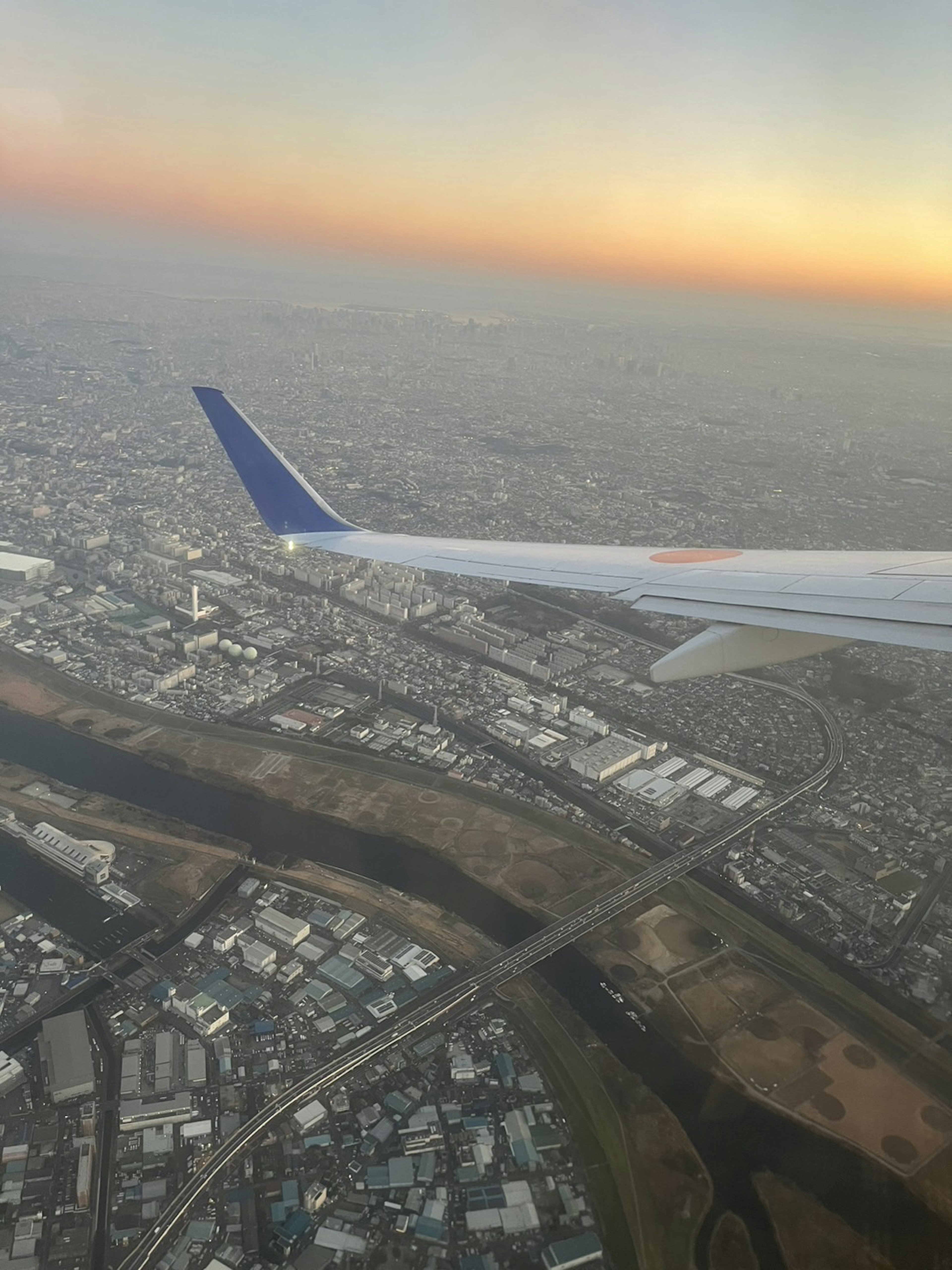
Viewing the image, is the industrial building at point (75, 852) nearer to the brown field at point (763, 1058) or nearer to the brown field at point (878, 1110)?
the brown field at point (763, 1058)

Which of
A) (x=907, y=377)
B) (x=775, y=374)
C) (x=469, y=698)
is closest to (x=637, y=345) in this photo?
(x=775, y=374)

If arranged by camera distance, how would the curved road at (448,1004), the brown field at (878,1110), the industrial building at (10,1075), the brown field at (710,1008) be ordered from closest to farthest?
the curved road at (448,1004) → the brown field at (878,1110) → the industrial building at (10,1075) → the brown field at (710,1008)

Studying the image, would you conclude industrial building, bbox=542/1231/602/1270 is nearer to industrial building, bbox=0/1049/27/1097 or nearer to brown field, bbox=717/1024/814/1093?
brown field, bbox=717/1024/814/1093

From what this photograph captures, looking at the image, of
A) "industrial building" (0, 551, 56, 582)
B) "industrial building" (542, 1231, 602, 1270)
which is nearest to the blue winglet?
"industrial building" (542, 1231, 602, 1270)

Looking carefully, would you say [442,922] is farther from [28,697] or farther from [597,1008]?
[28,697]

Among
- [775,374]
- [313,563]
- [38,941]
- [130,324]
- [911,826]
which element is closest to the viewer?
[38,941]

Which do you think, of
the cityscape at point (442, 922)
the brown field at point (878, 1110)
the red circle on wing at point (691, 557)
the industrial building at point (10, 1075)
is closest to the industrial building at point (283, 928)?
the cityscape at point (442, 922)

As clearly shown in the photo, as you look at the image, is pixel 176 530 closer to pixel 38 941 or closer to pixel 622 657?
pixel 622 657
